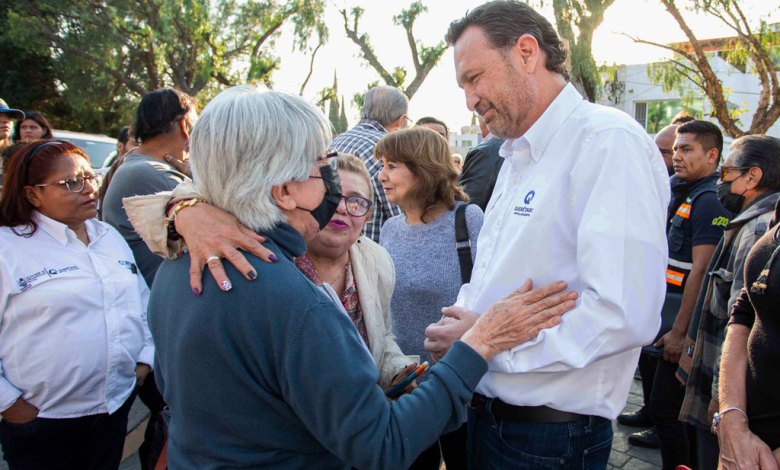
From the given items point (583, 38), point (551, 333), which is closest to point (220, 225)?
point (551, 333)

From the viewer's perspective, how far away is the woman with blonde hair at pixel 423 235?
2836 mm

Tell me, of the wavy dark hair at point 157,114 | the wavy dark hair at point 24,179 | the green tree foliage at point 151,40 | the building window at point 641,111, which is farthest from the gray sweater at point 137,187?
the building window at point 641,111

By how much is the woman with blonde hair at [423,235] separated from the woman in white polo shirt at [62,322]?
4.36ft

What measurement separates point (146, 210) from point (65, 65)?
26.4m

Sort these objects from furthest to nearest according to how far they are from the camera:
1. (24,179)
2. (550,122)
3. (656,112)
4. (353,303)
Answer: (656,112) → (24,179) → (353,303) → (550,122)

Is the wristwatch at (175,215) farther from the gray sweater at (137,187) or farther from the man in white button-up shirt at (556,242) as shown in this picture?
the gray sweater at (137,187)

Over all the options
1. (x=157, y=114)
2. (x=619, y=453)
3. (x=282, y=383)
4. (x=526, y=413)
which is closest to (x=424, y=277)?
(x=526, y=413)

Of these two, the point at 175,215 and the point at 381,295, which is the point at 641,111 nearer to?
the point at 381,295

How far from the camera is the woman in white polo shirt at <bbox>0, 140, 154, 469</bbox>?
8.00 feet

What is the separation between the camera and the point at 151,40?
21500mm

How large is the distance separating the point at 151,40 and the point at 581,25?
51.6 feet

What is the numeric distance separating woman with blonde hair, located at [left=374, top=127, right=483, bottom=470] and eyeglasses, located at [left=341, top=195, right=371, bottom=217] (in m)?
0.56

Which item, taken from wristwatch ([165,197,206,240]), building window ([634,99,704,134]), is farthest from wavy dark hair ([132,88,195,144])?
building window ([634,99,704,134])

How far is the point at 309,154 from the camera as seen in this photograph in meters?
1.48
